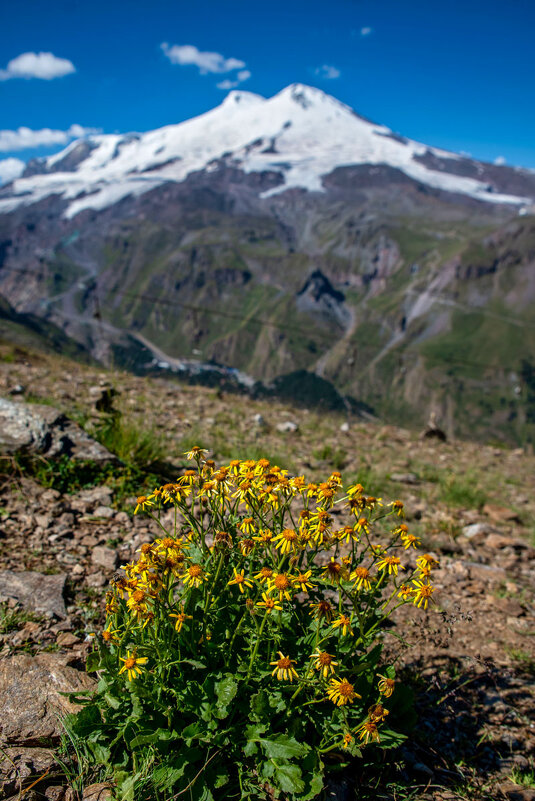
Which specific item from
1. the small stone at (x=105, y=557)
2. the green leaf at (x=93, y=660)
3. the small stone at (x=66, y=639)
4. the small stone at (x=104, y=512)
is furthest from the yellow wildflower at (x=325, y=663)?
the small stone at (x=104, y=512)

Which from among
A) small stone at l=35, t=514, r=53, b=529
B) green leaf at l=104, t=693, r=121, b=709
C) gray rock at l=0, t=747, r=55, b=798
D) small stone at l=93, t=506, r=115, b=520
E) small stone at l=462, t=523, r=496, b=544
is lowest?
gray rock at l=0, t=747, r=55, b=798

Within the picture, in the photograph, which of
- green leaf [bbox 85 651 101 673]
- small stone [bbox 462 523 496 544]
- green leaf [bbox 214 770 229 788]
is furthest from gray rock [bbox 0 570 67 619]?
small stone [bbox 462 523 496 544]

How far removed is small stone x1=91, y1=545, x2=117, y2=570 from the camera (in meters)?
4.23

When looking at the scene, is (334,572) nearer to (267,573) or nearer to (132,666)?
(267,573)

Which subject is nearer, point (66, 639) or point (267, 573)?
point (267, 573)

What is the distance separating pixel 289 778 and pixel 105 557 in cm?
254

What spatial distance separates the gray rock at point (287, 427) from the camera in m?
9.29

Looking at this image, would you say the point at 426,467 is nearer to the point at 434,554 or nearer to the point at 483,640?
the point at 434,554

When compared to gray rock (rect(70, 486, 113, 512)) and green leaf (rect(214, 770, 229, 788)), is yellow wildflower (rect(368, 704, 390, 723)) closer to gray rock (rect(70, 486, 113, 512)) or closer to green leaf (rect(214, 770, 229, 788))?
green leaf (rect(214, 770, 229, 788))

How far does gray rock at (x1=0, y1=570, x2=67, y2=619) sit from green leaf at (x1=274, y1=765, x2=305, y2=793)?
6.38ft

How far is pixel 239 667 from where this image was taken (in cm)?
246

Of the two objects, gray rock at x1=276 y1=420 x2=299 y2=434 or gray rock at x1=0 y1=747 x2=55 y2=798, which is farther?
gray rock at x1=276 y1=420 x2=299 y2=434

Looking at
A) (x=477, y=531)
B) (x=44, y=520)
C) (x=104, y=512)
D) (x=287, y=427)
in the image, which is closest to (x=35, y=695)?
(x=44, y=520)

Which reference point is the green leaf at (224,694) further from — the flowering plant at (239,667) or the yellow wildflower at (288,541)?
the yellow wildflower at (288,541)
